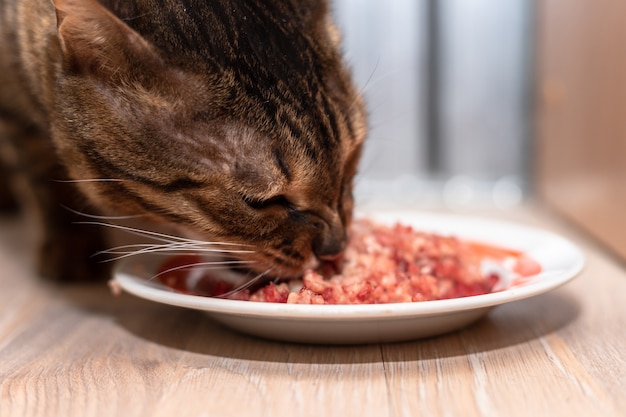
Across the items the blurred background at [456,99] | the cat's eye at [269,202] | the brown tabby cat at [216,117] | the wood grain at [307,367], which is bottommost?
the blurred background at [456,99]

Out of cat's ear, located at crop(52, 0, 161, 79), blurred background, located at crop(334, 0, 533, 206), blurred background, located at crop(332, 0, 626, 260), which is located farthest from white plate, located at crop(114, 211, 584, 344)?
blurred background, located at crop(334, 0, 533, 206)

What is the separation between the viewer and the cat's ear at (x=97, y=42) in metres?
1.01

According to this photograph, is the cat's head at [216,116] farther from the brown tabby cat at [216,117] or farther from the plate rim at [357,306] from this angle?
the plate rim at [357,306]

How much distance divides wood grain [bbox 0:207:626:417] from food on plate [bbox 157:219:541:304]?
68mm

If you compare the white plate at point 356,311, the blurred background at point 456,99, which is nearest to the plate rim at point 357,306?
the white plate at point 356,311

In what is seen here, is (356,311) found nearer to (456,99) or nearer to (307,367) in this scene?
(307,367)

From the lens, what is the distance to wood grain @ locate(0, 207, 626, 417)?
925 millimetres

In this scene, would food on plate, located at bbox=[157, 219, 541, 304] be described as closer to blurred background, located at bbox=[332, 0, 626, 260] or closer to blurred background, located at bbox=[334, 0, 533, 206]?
blurred background, located at bbox=[332, 0, 626, 260]

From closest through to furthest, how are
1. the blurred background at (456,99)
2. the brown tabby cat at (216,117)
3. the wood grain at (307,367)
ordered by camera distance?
the wood grain at (307,367), the brown tabby cat at (216,117), the blurred background at (456,99)

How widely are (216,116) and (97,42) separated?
20 centimetres

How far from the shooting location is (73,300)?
4.89 ft

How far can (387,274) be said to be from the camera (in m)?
1.17

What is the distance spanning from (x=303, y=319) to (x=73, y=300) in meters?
0.66

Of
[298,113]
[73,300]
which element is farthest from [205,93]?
[73,300]
